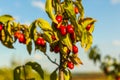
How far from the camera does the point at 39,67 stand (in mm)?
3412

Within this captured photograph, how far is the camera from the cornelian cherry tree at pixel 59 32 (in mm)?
3037

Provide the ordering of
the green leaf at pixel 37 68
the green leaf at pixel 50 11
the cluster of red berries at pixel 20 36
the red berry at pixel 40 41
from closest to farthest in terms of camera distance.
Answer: the green leaf at pixel 50 11 < the red berry at pixel 40 41 < the cluster of red berries at pixel 20 36 < the green leaf at pixel 37 68

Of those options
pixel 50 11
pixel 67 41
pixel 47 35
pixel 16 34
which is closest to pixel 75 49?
pixel 67 41

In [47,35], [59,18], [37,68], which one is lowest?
[37,68]

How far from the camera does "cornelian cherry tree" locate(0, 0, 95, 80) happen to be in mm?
3037

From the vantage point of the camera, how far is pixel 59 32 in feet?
10.00

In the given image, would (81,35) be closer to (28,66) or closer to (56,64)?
(56,64)

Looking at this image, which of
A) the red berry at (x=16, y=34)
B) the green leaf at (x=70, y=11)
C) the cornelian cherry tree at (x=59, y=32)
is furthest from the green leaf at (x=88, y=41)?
the red berry at (x=16, y=34)

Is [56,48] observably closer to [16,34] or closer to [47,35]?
[47,35]

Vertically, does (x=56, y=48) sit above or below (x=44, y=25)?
below

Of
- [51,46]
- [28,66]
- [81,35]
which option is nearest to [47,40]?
[51,46]

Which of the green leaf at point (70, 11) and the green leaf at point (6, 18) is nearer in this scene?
the green leaf at point (70, 11)

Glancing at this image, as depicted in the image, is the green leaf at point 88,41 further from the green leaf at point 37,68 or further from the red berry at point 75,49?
the green leaf at point 37,68

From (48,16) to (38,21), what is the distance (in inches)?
4.1
